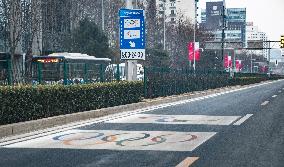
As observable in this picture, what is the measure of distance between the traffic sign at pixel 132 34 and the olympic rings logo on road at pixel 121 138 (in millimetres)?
9828

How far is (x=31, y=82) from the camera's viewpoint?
50.3 feet

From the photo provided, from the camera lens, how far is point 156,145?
382 inches

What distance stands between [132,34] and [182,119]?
296 inches

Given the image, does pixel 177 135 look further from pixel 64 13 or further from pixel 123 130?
pixel 64 13

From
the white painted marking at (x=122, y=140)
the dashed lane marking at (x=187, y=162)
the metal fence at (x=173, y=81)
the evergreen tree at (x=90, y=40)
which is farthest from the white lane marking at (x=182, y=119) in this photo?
the evergreen tree at (x=90, y=40)

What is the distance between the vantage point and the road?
26.1 feet

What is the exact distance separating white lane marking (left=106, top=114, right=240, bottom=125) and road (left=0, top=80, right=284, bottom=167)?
32mm

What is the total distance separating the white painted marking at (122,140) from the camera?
9.60 meters

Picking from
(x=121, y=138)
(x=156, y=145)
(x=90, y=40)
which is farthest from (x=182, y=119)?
(x=90, y=40)

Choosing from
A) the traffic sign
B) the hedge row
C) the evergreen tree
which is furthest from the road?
the evergreen tree

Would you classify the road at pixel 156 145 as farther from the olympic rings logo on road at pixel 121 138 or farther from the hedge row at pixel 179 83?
the hedge row at pixel 179 83

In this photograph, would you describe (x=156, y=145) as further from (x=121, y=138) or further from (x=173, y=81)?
(x=173, y=81)

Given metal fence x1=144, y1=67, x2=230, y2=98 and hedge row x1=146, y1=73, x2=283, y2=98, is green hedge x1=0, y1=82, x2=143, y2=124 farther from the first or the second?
hedge row x1=146, y1=73, x2=283, y2=98

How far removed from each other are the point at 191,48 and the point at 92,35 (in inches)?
439
